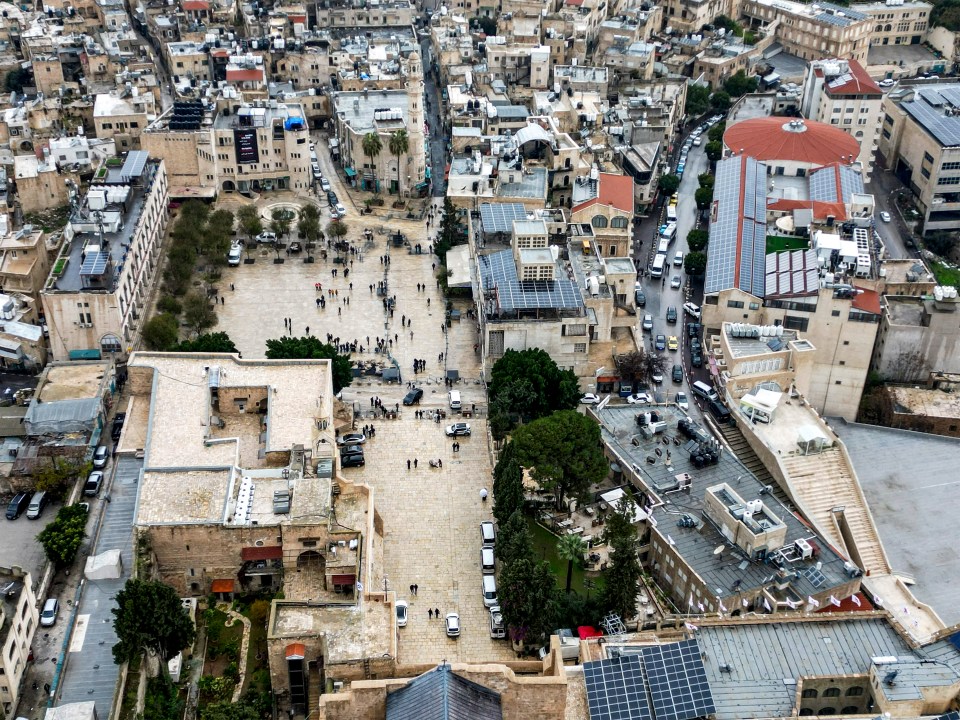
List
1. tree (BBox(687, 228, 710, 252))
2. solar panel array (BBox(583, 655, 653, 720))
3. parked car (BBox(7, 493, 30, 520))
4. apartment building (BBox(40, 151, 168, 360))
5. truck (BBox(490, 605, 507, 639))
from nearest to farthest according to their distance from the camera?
solar panel array (BBox(583, 655, 653, 720)) → truck (BBox(490, 605, 507, 639)) → parked car (BBox(7, 493, 30, 520)) → apartment building (BBox(40, 151, 168, 360)) → tree (BBox(687, 228, 710, 252))

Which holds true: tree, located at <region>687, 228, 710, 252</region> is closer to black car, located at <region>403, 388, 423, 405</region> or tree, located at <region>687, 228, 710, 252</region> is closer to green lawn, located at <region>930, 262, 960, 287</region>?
green lawn, located at <region>930, 262, 960, 287</region>

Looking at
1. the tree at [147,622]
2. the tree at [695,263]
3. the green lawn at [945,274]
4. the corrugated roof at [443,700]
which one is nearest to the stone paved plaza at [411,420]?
the corrugated roof at [443,700]

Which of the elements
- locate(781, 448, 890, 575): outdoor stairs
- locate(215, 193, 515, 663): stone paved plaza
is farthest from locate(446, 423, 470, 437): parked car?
locate(781, 448, 890, 575): outdoor stairs

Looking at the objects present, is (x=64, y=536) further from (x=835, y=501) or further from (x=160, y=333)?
(x=835, y=501)

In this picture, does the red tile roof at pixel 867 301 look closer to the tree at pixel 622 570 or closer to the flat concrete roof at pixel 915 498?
the flat concrete roof at pixel 915 498

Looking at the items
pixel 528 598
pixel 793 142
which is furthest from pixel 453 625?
pixel 793 142

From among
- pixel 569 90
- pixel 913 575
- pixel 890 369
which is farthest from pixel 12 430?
pixel 569 90
